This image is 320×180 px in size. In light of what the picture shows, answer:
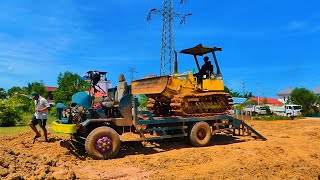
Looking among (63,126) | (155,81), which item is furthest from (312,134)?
(63,126)

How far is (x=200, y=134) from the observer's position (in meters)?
12.4

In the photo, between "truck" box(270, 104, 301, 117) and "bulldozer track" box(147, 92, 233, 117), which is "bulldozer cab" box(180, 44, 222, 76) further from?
"truck" box(270, 104, 301, 117)

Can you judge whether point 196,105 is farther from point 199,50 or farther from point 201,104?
point 199,50

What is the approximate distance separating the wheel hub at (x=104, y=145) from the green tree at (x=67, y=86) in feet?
154

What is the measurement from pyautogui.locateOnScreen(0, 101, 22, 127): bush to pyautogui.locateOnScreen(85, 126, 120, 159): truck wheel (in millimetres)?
16989

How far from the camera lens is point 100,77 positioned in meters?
11.3

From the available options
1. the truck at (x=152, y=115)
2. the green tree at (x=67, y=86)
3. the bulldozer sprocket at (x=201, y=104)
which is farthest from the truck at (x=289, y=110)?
the bulldozer sprocket at (x=201, y=104)

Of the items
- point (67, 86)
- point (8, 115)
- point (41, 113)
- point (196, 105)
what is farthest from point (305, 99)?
point (41, 113)

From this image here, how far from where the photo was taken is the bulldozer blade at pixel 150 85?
1220cm

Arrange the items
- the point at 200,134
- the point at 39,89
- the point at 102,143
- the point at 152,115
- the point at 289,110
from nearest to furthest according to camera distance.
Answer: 1. the point at 102,143
2. the point at 152,115
3. the point at 200,134
4. the point at 289,110
5. the point at 39,89

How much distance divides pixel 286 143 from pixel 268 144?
736 millimetres

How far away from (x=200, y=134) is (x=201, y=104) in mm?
1078

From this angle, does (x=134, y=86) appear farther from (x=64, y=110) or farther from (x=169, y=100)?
(x=64, y=110)

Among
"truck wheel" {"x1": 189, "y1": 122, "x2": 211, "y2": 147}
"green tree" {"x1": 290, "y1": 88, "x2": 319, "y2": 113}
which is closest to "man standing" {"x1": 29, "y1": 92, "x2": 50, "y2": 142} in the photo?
"truck wheel" {"x1": 189, "y1": 122, "x2": 211, "y2": 147}
